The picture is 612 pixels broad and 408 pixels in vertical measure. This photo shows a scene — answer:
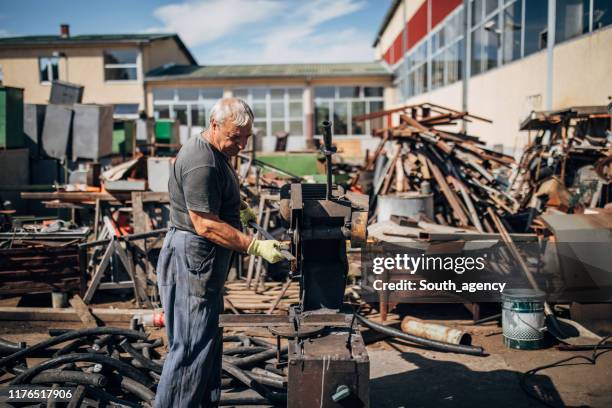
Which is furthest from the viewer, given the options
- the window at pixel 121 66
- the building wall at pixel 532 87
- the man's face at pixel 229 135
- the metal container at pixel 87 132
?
the window at pixel 121 66

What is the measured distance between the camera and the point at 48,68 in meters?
23.9

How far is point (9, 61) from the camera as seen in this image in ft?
78.5

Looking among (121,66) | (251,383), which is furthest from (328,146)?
(121,66)

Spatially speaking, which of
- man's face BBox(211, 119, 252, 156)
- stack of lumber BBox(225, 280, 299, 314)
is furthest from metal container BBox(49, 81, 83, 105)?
man's face BBox(211, 119, 252, 156)

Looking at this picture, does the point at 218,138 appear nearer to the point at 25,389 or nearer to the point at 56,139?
the point at 25,389

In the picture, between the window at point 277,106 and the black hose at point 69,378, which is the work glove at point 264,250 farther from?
the window at point 277,106

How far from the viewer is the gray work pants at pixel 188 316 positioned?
2740mm

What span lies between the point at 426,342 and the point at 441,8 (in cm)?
1400

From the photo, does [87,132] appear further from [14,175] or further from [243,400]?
[243,400]

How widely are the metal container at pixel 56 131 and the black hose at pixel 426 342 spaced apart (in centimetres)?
981

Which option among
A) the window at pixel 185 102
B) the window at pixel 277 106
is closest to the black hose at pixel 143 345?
the window at pixel 277 106

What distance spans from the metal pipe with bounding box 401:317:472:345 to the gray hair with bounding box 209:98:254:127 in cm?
294

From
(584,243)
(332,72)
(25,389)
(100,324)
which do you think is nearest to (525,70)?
(584,243)

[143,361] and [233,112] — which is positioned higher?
[233,112]
